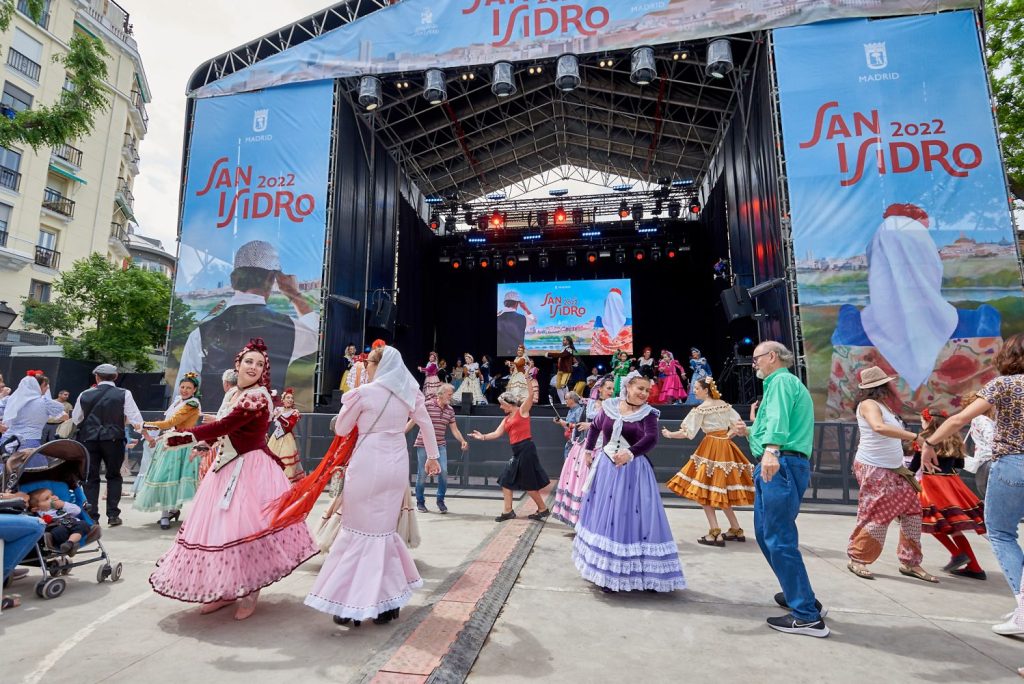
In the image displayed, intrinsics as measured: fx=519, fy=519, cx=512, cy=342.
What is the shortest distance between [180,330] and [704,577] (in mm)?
14063

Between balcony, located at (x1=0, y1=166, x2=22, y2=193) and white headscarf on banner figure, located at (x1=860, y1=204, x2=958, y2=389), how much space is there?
3110cm

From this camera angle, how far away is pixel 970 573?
15.1 ft

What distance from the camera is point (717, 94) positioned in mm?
17000

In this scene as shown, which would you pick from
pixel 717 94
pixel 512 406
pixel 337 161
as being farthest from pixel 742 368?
pixel 337 161

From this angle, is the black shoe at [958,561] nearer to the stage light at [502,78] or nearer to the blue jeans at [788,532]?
the blue jeans at [788,532]

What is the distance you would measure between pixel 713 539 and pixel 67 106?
474 inches

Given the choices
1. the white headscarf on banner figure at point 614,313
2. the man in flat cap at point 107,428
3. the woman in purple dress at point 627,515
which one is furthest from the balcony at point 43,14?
the woman in purple dress at point 627,515

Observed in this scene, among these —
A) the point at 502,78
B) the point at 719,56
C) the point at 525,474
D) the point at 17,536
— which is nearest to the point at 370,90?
the point at 502,78

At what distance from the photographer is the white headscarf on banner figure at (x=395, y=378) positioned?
3398 mm

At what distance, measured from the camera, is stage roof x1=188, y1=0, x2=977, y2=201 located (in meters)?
13.1

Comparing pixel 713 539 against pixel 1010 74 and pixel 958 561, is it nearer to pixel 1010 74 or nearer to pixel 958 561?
pixel 958 561

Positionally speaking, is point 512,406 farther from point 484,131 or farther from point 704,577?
A: point 484,131

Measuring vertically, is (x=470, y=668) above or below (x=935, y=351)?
below

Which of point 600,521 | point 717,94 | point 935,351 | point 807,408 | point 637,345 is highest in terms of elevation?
point 717,94
